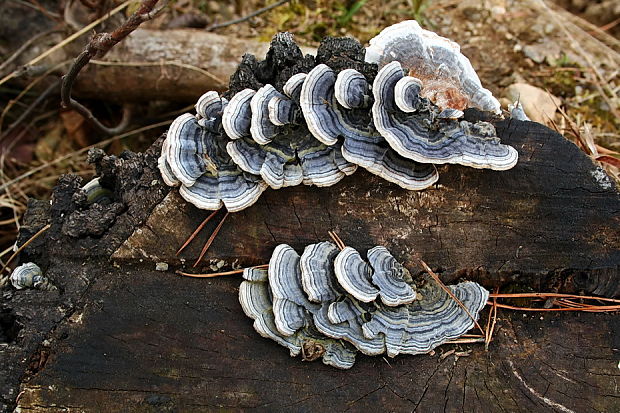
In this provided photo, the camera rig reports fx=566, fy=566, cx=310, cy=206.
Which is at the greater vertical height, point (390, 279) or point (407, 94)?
point (407, 94)

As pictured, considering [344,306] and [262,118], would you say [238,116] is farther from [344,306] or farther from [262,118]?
[344,306]

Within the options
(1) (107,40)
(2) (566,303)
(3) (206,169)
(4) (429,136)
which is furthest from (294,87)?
(2) (566,303)

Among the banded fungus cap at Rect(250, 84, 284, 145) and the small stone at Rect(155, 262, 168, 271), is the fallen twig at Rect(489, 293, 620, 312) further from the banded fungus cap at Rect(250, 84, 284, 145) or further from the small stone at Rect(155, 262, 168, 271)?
the small stone at Rect(155, 262, 168, 271)

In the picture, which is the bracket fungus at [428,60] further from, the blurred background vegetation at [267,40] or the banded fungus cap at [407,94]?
the blurred background vegetation at [267,40]

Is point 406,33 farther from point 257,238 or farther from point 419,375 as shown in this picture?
point 419,375

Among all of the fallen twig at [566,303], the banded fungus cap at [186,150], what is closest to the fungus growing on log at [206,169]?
the banded fungus cap at [186,150]

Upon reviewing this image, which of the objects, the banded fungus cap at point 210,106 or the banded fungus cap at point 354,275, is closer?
the banded fungus cap at point 354,275
